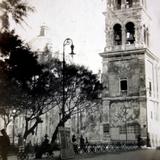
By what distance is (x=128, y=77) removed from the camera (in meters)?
27.4

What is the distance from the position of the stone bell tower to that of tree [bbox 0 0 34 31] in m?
16.6

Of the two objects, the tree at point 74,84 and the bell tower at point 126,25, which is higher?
the bell tower at point 126,25

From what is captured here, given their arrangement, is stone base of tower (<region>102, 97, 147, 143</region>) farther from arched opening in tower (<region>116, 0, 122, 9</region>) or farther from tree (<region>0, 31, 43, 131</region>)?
tree (<region>0, 31, 43, 131</region>)

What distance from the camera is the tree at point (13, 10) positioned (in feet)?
32.1

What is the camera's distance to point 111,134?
2702cm

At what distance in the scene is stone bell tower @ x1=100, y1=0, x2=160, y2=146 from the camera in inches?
1043

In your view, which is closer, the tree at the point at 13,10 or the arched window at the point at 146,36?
the tree at the point at 13,10

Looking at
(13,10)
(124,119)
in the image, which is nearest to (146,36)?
(124,119)

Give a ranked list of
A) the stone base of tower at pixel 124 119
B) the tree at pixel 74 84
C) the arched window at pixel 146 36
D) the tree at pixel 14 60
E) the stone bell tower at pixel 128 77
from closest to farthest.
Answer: the tree at pixel 14 60 < the tree at pixel 74 84 < the stone base of tower at pixel 124 119 < the stone bell tower at pixel 128 77 < the arched window at pixel 146 36

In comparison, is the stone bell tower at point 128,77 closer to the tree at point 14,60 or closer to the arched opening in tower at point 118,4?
the arched opening in tower at point 118,4

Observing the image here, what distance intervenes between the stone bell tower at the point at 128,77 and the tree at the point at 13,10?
1662cm

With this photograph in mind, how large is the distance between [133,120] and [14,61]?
53.5 feet

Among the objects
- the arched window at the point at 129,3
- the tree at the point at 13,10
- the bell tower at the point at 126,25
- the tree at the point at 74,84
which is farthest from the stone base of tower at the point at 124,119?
the tree at the point at 13,10

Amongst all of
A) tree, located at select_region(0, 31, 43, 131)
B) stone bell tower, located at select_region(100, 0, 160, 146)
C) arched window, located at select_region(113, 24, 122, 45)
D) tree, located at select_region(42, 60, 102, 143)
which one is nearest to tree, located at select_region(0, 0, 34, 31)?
tree, located at select_region(0, 31, 43, 131)
